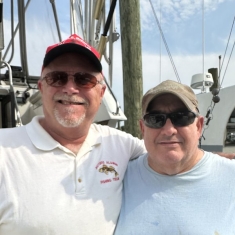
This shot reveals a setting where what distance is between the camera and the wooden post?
4.35 m

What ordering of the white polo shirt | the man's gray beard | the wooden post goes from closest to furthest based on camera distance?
the white polo shirt → the man's gray beard → the wooden post

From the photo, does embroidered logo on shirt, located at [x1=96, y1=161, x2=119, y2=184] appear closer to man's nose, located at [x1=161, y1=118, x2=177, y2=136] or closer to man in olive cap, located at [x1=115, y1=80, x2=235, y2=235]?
man in olive cap, located at [x1=115, y1=80, x2=235, y2=235]

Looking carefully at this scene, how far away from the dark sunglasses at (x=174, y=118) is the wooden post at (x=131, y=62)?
97.3 inches

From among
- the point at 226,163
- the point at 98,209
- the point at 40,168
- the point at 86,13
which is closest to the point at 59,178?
the point at 40,168

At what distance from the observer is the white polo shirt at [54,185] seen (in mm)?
1612

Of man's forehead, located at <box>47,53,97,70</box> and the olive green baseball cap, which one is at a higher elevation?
man's forehead, located at <box>47,53,97,70</box>

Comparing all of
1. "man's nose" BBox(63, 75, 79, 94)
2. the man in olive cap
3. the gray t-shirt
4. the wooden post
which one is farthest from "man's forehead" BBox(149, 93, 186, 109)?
the wooden post

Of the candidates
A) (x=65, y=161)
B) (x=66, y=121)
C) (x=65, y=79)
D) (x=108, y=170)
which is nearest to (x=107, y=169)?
(x=108, y=170)

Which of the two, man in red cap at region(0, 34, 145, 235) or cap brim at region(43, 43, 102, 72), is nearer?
man in red cap at region(0, 34, 145, 235)

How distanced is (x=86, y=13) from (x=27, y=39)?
0.93 meters

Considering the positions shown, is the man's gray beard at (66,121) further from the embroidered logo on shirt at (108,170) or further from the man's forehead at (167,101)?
the man's forehead at (167,101)

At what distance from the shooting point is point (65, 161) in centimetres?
183

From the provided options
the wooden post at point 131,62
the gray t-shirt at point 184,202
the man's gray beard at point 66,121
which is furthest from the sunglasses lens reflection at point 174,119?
the wooden post at point 131,62

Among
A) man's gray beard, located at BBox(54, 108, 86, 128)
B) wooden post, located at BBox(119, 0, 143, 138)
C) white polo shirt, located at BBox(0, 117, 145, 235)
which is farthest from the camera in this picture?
wooden post, located at BBox(119, 0, 143, 138)
